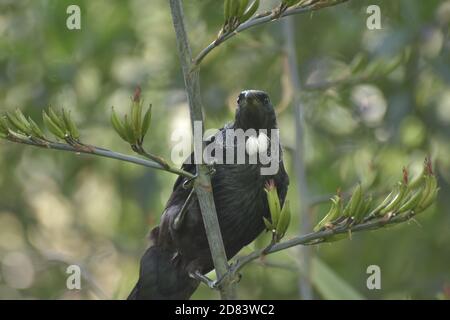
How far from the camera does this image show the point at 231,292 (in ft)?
9.55

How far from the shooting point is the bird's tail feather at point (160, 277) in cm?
376

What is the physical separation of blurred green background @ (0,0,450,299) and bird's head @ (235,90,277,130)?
1506 millimetres

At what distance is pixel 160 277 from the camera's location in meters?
3.76

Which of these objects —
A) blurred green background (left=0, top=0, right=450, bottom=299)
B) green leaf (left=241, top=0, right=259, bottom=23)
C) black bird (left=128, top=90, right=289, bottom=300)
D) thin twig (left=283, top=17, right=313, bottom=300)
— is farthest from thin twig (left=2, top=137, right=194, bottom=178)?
blurred green background (left=0, top=0, right=450, bottom=299)

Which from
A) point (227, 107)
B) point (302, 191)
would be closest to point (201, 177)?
point (302, 191)

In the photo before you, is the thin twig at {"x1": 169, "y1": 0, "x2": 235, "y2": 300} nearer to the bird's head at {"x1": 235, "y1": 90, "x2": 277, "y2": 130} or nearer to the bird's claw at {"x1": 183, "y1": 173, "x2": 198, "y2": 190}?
the bird's claw at {"x1": 183, "y1": 173, "x2": 198, "y2": 190}

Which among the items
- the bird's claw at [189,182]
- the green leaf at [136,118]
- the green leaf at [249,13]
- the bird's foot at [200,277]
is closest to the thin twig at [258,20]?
the green leaf at [249,13]

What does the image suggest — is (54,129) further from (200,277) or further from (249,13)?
(200,277)

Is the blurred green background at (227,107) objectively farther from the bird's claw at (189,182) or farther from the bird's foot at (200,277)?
the bird's claw at (189,182)

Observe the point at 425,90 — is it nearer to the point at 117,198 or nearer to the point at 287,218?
the point at 117,198

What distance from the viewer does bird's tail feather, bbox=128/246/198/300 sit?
3.76 metres

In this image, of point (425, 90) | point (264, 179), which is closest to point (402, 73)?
point (425, 90)
